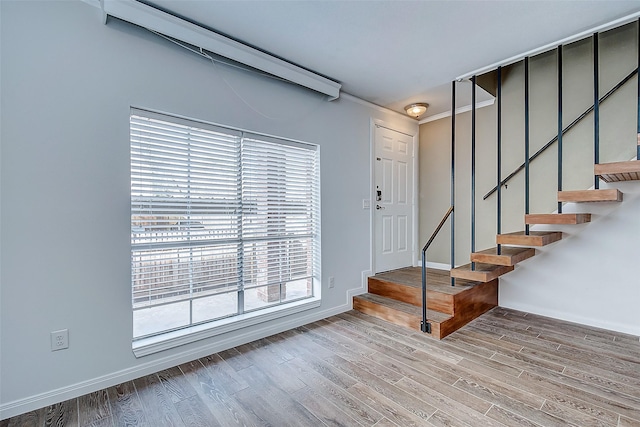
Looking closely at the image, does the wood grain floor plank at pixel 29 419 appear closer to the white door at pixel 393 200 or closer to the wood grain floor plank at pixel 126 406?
the wood grain floor plank at pixel 126 406

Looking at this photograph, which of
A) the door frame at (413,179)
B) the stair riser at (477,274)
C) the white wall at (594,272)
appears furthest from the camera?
the door frame at (413,179)

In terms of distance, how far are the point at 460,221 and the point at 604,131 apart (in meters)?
1.71

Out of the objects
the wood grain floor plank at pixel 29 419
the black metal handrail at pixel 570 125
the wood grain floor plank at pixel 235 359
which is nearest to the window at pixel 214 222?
the wood grain floor plank at pixel 235 359

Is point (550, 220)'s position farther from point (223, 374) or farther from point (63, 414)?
point (63, 414)

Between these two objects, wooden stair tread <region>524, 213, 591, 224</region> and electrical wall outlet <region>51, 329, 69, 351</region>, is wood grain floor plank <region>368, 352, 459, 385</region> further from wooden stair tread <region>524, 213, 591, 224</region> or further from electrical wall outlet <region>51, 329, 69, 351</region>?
electrical wall outlet <region>51, 329, 69, 351</region>

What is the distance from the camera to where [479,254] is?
8.91ft

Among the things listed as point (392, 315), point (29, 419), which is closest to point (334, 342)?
point (392, 315)

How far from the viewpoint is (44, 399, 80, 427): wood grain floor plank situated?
1668mm

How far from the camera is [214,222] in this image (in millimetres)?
2479

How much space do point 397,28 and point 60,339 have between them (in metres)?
3.05

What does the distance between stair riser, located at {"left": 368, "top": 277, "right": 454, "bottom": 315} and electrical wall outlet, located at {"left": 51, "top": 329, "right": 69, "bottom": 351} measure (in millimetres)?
2811

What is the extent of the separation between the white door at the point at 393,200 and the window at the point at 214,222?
1061 millimetres

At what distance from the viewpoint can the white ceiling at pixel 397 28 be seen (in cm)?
200

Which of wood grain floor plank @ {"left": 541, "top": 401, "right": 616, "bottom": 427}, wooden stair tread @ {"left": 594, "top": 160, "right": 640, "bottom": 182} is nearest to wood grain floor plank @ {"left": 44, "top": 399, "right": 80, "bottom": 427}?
wood grain floor plank @ {"left": 541, "top": 401, "right": 616, "bottom": 427}
